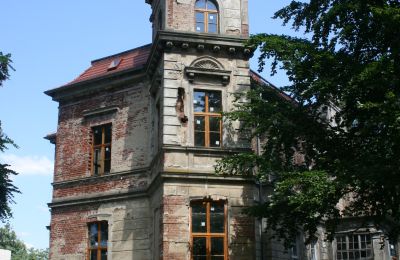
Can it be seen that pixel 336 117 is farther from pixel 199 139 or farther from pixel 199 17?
pixel 199 17

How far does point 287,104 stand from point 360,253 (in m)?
10.5

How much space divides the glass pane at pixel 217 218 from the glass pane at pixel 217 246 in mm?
242

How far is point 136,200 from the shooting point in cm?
1933

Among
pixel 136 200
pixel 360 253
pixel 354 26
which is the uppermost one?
pixel 354 26

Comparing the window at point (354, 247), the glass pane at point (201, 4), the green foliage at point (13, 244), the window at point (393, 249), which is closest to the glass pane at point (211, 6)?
the glass pane at point (201, 4)

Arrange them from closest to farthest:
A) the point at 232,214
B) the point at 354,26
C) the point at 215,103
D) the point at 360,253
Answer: the point at 354,26 < the point at 232,214 < the point at 215,103 < the point at 360,253

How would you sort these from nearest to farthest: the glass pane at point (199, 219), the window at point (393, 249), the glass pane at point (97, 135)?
the glass pane at point (199, 219)
the glass pane at point (97, 135)
the window at point (393, 249)

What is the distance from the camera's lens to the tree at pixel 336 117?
13.2 meters

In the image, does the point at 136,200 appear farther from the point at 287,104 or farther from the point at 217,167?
the point at 287,104

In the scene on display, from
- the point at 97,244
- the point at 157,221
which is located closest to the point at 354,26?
the point at 157,221

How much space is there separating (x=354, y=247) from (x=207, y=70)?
36.2 feet

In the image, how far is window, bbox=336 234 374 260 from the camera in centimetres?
2344

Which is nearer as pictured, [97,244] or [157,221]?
[157,221]

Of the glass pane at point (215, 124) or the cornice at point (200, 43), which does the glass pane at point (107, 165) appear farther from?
the glass pane at point (215, 124)
